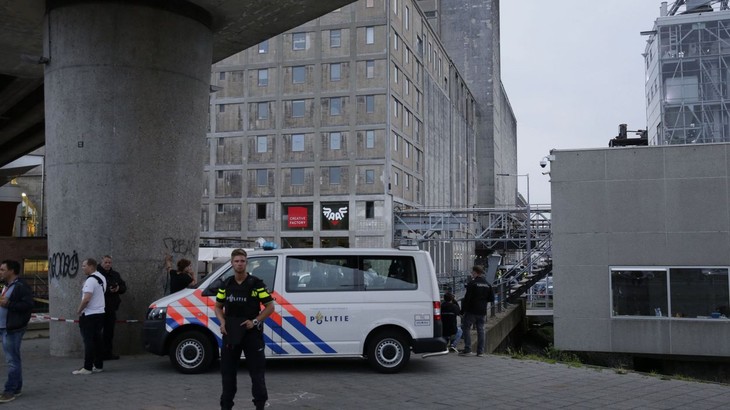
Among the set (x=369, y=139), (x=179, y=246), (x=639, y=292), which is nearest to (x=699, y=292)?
(x=639, y=292)

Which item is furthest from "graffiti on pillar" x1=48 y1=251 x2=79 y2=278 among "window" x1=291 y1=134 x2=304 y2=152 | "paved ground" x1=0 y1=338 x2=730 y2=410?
"window" x1=291 y1=134 x2=304 y2=152

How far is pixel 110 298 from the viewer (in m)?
11.2

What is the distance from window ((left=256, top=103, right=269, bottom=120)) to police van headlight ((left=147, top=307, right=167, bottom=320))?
1741 inches

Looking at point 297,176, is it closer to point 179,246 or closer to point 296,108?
point 296,108

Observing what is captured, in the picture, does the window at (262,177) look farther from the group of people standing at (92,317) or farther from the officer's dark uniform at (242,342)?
the officer's dark uniform at (242,342)

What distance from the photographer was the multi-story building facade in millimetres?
47375

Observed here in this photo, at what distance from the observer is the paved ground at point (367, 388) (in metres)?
8.35

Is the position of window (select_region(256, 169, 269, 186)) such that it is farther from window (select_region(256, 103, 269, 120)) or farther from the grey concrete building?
window (select_region(256, 103, 269, 120))

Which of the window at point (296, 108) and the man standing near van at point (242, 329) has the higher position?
the window at point (296, 108)

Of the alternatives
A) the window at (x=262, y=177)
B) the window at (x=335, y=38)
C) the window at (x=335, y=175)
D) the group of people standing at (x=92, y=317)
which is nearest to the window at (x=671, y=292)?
the group of people standing at (x=92, y=317)

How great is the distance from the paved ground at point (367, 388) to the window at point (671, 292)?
23.3ft

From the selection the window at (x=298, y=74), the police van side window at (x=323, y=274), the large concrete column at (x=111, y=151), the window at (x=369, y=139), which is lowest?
the police van side window at (x=323, y=274)

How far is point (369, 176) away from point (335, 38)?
11.5 meters

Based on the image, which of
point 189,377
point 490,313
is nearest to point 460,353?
point 189,377
